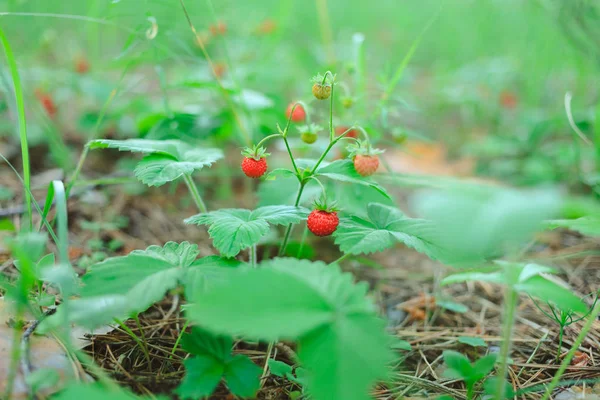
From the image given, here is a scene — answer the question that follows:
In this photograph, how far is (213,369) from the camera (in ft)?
3.25

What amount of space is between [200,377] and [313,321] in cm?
31

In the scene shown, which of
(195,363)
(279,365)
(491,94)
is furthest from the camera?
A: (491,94)

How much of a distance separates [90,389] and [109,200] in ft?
4.68

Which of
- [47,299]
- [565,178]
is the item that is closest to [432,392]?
[47,299]

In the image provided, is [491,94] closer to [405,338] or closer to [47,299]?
[405,338]

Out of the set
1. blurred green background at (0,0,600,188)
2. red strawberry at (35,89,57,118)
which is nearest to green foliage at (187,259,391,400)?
blurred green background at (0,0,600,188)

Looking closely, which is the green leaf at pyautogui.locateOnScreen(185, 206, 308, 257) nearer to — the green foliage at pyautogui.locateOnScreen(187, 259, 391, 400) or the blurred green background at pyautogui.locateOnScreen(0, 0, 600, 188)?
the green foliage at pyautogui.locateOnScreen(187, 259, 391, 400)

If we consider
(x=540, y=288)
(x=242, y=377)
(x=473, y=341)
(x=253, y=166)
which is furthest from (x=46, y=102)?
(x=540, y=288)

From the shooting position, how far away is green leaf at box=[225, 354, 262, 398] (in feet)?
3.15

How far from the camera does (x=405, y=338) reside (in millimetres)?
1465

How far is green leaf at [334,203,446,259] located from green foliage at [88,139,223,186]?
408mm

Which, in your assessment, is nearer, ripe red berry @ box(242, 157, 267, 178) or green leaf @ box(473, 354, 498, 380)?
green leaf @ box(473, 354, 498, 380)

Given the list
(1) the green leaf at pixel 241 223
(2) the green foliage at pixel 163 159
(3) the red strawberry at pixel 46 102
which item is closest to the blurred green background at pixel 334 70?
(3) the red strawberry at pixel 46 102

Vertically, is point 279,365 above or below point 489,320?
above
